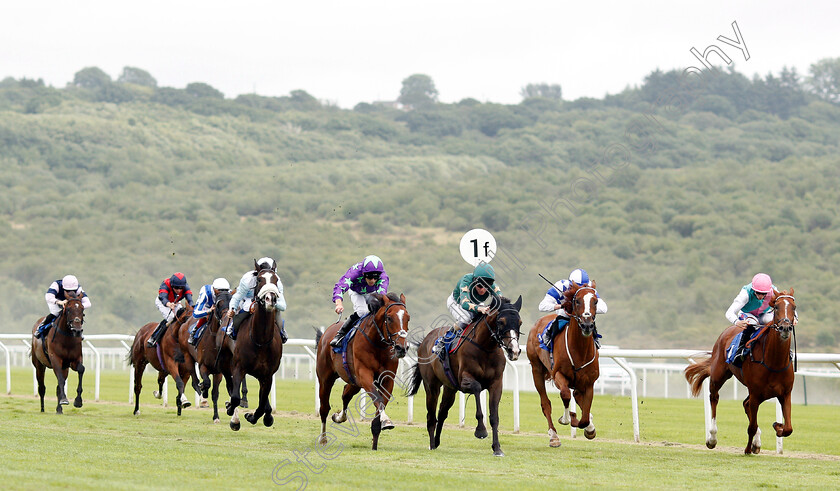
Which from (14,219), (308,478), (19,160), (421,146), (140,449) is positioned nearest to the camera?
(308,478)

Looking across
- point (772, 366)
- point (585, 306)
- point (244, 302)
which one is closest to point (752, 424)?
point (772, 366)

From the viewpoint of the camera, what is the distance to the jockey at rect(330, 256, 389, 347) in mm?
10344

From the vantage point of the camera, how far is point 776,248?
49.5 meters

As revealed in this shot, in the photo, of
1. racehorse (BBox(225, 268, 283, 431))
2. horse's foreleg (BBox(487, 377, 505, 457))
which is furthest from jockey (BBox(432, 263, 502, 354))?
racehorse (BBox(225, 268, 283, 431))

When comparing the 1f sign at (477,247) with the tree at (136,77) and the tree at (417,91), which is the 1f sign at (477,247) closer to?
the tree at (417,91)

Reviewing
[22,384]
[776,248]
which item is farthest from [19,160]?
[22,384]

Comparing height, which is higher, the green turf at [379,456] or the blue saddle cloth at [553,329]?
the blue saddle cloth at [553,329]

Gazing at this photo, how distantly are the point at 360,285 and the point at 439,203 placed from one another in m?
51.6

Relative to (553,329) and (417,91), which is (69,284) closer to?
(553,329)

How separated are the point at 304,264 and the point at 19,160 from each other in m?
28.7

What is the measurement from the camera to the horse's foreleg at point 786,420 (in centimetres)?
938

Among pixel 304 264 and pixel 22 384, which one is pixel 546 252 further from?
pixel 22 384

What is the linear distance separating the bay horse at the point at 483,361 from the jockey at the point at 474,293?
0.26 ft

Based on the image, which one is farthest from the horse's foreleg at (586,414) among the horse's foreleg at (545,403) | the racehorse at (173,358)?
the racehorse at (173,358)
